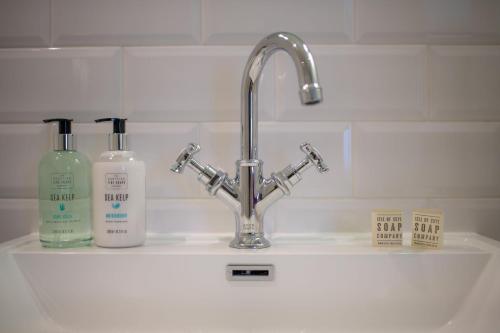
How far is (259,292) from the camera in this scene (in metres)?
0.66

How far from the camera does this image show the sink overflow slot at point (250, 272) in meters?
0.66

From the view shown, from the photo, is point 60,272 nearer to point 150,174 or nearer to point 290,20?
point 150,174

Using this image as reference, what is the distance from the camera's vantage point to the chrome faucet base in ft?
2.32

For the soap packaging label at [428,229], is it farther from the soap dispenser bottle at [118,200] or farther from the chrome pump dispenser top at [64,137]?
the chrome pump dispenser top at [64,137]

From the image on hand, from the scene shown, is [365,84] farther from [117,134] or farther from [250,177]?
[117,134]

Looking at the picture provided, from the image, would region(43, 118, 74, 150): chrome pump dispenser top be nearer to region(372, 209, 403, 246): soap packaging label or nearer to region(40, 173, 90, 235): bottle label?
region(40, 173, 90, 235): bottle label

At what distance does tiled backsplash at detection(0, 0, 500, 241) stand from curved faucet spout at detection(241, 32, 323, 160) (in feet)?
0.31

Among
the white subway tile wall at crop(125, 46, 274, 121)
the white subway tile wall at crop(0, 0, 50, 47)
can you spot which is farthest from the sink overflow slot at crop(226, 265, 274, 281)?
the white subway tile wall at crop(0, 0, 50, 47)

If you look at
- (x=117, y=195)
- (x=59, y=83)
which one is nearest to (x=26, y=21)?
(x=59, y=83)

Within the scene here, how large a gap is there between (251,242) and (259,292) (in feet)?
0.26

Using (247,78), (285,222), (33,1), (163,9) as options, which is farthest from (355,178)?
(33,1)

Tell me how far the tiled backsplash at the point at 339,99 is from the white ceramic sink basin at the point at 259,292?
149mm

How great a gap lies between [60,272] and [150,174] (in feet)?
0.72

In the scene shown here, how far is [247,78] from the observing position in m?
0.70
